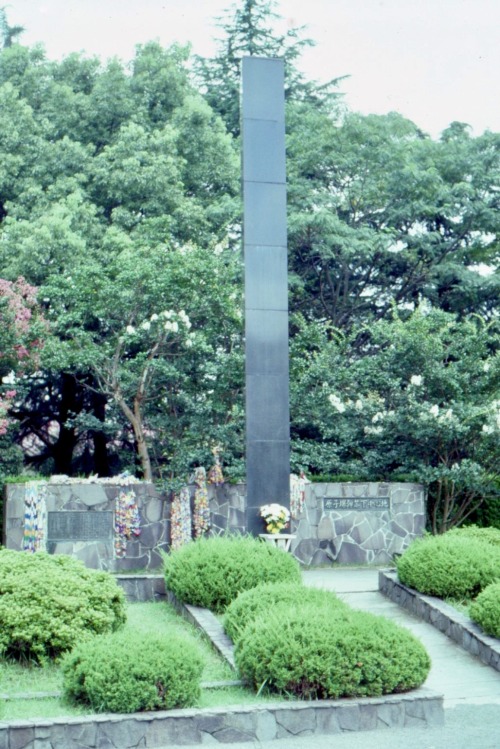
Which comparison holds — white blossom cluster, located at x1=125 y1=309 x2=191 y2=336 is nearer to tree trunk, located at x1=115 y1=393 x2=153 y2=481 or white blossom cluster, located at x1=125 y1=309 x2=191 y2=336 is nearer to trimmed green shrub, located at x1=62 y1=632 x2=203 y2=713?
tree trunk, located at x1=115 y1=393 x2=153 y2=481

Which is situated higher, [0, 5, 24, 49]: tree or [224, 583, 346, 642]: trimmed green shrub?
[0, 5, 24, 49]: tree

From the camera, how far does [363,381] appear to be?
55.1 ft

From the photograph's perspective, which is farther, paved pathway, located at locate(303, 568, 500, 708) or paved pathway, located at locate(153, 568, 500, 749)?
paved pathway, located at locate(303, 568, 500, 708)

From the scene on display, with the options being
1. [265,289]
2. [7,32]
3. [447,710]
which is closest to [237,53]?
[7,32]

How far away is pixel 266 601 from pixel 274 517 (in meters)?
4.36

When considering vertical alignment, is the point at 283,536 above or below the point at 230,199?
below

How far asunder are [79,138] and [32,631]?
14584mm

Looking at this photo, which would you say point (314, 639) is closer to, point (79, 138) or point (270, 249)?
point (270, 249)

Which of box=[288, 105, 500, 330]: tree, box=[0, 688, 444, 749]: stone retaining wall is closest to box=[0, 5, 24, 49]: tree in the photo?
box=[288, 105, 500, 330]: tree

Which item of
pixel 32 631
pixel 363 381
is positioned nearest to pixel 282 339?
pixel 363 381

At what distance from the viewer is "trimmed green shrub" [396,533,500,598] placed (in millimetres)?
10016

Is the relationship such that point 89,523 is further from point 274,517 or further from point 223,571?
point 223,571

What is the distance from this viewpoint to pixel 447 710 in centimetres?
706

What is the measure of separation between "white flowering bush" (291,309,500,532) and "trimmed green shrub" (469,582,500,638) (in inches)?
271
